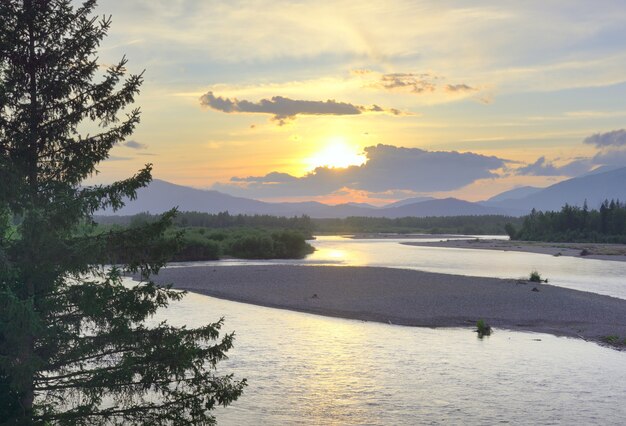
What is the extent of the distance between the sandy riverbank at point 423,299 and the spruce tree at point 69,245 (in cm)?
1938

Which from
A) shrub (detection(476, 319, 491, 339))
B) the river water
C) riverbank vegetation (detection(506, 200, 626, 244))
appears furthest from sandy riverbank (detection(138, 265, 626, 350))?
riverbank vegetation (detection(506, 200, 626, 244))

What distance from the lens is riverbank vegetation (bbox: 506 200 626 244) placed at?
134750 millimetres

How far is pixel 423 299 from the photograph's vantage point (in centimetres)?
3766

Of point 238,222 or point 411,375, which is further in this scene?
point 238,222

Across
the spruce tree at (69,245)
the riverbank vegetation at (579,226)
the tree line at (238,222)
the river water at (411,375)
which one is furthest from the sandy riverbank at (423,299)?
the tree line at (238,222)

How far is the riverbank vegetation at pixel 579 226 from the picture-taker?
442 feet

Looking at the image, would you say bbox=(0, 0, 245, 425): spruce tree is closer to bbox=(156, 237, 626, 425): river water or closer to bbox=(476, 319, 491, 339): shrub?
bbox=(156, 237, 626, 425): river water

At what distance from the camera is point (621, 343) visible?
2600 cm

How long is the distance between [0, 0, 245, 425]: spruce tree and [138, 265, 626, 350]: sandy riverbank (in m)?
19.4

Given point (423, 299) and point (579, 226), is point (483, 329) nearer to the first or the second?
point (423, 299)

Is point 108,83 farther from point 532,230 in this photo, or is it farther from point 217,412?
point 532,230

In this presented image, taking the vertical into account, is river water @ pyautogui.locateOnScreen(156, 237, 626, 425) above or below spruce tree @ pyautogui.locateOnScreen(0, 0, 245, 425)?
below

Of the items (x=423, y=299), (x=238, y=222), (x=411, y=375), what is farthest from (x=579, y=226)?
(x=411, y=375)

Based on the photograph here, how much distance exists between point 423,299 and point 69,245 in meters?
27.8
